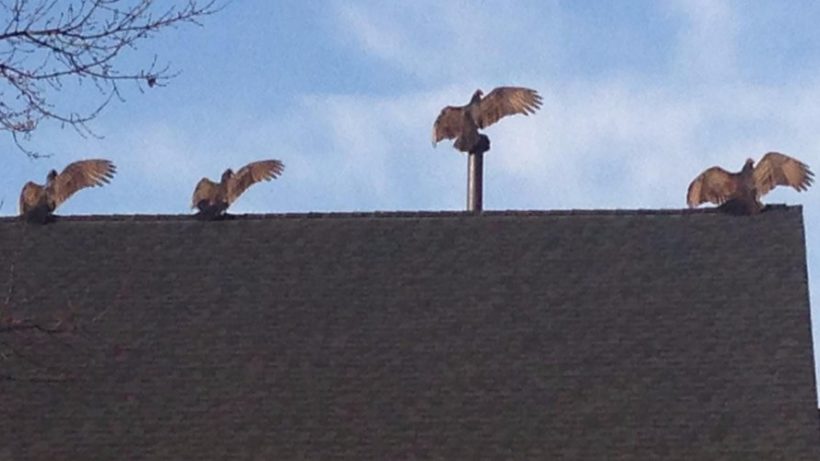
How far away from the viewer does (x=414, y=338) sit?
22766mm

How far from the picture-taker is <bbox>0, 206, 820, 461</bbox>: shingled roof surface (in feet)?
68.9

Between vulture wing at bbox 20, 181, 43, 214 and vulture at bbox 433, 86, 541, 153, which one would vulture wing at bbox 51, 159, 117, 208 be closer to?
vulture wing at bbox 20, 181, 43, 214

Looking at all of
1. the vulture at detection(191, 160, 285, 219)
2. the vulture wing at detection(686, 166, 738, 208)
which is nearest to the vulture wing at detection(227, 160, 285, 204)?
the vulture at detection(191, 160, 285, 219)

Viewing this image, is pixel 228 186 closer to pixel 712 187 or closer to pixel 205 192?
pixel 205 192

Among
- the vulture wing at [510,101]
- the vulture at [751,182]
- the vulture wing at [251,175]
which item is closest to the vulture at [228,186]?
the vulture wing at [251,175]

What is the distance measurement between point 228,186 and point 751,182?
7.12 metres

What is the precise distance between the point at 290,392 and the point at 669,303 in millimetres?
4689

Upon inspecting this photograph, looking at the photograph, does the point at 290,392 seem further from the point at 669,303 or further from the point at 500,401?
the point at 669,303

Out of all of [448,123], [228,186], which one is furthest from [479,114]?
[228,186]

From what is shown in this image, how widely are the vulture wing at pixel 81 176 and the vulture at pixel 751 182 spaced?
8212mm

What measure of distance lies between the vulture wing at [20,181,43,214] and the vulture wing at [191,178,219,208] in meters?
2.13

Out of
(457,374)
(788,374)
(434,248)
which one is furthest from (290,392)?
(788,374)

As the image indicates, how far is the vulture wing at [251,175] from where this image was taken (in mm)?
26094

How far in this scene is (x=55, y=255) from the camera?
25.0 meters
